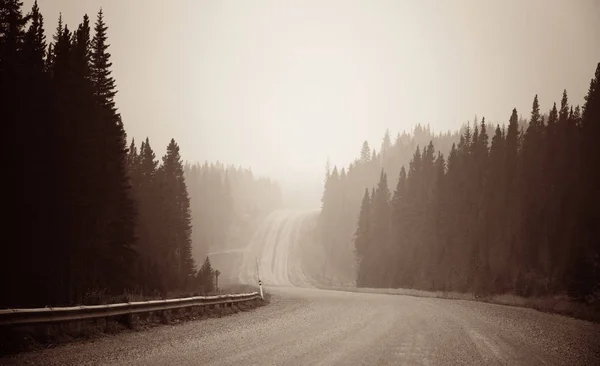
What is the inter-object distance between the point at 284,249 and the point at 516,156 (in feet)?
232

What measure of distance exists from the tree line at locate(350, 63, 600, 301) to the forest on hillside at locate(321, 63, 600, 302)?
16cm

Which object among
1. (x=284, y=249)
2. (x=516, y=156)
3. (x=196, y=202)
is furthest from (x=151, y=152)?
(x=196, y=202)

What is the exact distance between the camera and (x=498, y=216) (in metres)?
64.5

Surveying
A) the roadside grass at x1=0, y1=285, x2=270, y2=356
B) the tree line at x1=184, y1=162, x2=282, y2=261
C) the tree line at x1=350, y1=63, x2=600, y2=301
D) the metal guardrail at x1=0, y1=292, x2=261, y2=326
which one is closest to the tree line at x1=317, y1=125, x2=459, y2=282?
the tree line at x1=350, y1=63, x2=600, y2=301

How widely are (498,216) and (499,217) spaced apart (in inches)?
9.8

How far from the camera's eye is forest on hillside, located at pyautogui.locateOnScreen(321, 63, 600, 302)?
52250 millimetres

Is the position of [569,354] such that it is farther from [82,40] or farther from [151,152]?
[151,152]

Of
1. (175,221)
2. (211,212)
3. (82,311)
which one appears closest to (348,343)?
(82,311)

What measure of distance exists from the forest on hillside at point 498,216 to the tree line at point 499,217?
0.53 ft

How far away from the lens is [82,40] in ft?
86.3

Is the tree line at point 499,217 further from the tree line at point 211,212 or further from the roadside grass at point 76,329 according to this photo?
the tree line at point 211,212

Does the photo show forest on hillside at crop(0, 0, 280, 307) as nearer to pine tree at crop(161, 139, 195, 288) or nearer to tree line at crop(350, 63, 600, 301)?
pine tree at crop(161, 139, 195, 288)

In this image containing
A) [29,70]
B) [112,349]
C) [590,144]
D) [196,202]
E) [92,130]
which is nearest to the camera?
[112,349]

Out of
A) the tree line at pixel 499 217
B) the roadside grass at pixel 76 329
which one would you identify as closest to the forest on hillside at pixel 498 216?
the tree line at pixel 499 217
